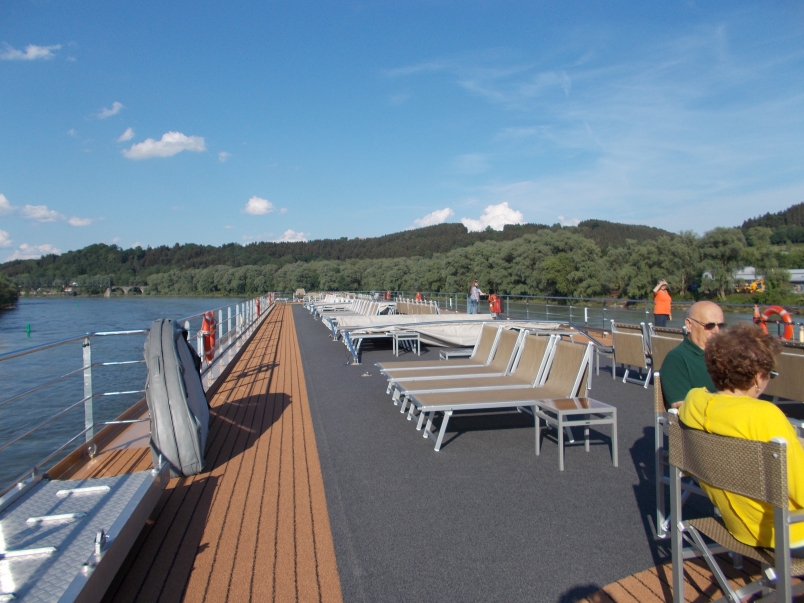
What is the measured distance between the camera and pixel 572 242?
1754 inches

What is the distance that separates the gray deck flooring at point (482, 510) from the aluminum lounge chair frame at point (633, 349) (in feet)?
4.98

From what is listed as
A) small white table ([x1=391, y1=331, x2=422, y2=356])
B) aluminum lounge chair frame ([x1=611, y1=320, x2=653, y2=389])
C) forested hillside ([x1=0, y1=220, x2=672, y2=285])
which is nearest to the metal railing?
small white table ([x1=391, y1=331, x2=422, y2=356])

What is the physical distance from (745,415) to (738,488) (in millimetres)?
212

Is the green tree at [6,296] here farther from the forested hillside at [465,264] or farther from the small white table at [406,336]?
the small white table at [406,336]

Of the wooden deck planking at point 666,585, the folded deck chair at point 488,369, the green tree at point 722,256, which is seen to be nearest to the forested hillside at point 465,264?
the green tree at point 722,256

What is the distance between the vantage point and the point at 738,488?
1658 mm

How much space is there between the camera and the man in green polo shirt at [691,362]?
2.62 meters

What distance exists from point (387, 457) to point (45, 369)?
15.2m

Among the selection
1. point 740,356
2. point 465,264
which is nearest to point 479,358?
point 740,356

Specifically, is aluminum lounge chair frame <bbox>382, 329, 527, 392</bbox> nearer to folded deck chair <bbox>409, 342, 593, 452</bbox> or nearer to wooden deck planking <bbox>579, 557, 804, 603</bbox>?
folded deck chair <bbox>409, 342, 593, 452</bbox>

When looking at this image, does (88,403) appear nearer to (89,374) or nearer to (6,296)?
(89,374)

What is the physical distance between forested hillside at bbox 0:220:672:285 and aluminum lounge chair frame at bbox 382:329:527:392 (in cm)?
6845

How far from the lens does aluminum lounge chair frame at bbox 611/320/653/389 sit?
6.37 metres

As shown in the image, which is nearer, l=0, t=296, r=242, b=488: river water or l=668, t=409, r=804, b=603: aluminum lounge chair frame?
l=668, t=409, r=804, b=603: aluminum lounge chair frame
